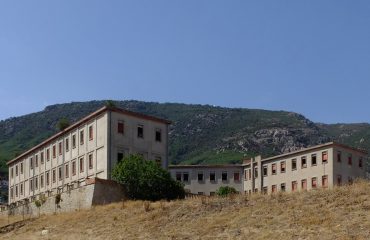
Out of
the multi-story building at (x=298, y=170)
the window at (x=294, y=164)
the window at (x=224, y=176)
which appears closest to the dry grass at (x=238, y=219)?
the multi-story building at (x=298, y=170)

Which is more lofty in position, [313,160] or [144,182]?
[313,160]

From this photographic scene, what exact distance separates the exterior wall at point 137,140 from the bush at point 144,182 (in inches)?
292

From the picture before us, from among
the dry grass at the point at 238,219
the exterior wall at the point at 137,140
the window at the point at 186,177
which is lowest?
the dry grass at the point at 238,219

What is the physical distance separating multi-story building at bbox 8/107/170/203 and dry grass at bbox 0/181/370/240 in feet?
64.0

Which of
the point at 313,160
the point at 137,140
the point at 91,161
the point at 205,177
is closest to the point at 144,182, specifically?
the point at 137,140

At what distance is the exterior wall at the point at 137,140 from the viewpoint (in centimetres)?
7194

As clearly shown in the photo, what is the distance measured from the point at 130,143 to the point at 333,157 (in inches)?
1494

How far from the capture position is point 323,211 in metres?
34.3

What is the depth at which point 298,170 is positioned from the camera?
344ft

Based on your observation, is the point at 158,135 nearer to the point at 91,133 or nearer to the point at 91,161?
the point at 91,133

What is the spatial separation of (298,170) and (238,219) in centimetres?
7000

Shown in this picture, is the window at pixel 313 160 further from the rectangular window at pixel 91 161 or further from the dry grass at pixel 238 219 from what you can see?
the dry grass at pixel 238 219

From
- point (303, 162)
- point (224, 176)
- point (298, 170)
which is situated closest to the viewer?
point (303, 162)

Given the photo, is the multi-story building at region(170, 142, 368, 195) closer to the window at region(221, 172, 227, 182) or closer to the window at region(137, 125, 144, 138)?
the window at region(221, 172, 227, 182)
